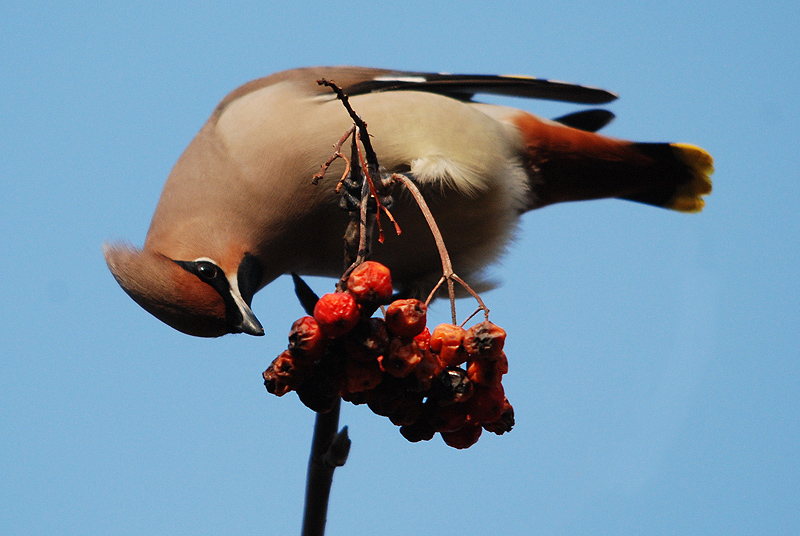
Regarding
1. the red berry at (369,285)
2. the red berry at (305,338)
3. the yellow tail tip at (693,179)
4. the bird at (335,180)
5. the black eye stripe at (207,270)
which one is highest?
the yellow tail tip at (693,179)

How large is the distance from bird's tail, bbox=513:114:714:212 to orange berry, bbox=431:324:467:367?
89.2 inches

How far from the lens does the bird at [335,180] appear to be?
3094 mm

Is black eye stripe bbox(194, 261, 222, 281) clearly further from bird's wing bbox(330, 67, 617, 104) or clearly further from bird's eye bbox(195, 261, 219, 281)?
bird's wing bbox(330, 67, 617, 104)

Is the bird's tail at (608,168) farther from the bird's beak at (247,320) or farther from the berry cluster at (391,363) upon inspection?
the berry cluster at (391,363)

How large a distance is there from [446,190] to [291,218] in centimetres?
60

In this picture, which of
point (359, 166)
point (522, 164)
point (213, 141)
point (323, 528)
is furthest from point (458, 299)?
point (359, 166)

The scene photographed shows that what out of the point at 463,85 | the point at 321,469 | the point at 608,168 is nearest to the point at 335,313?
the point at 321,469

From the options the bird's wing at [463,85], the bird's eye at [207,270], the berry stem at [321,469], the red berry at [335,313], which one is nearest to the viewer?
the red berry at [335,313]

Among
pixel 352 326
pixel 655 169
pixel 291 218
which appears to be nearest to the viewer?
pixel 352 326

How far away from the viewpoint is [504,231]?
3.93m

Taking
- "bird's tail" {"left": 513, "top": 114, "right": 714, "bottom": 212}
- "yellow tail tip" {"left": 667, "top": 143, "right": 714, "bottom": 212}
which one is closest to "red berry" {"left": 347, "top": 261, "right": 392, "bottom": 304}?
"bird's tail" {"left": 513, "top": 114, "right": 714, "bottom": 212}

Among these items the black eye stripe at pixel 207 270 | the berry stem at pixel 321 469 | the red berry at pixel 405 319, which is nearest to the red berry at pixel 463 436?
the red berry at pixel 405 319

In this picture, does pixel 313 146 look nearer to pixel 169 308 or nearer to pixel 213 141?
pixel 213 141

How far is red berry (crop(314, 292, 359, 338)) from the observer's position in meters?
1.77
